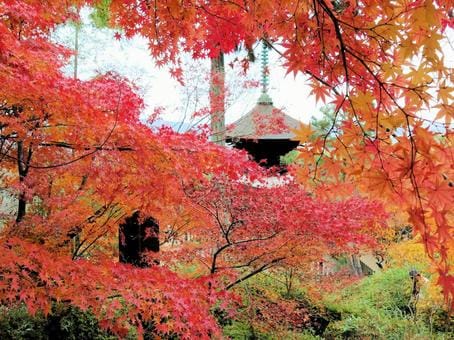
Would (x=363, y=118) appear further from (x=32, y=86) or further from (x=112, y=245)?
(x=112, y=245)

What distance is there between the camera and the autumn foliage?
1.41 metres

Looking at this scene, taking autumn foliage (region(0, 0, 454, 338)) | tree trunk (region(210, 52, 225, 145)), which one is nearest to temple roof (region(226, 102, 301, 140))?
tree trunk (region(210, 52, 225, 145))

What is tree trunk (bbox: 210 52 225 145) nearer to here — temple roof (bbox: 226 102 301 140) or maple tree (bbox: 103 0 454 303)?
temple roof (bbox: 226 102 301 140)

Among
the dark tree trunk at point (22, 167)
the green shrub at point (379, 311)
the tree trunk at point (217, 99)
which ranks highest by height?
the tree trunk at point (217, 99)

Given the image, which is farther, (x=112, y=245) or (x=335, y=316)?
(x=335, y=316)

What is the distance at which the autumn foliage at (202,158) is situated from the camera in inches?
55.6

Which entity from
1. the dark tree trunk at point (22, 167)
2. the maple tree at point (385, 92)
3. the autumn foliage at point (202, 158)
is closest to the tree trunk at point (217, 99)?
the autumn foliage at point (202, 158)

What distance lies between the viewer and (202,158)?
375 cm

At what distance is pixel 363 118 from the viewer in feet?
5.16

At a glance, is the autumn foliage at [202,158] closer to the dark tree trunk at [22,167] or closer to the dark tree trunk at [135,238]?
the dark tree trunk at [22,167]

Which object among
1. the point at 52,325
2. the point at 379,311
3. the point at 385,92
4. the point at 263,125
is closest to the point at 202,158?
the point at 385,92

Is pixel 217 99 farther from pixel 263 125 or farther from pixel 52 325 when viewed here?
pixel 52 325

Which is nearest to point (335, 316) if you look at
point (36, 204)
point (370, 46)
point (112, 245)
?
point (112, 245)

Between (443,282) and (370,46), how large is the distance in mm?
902
